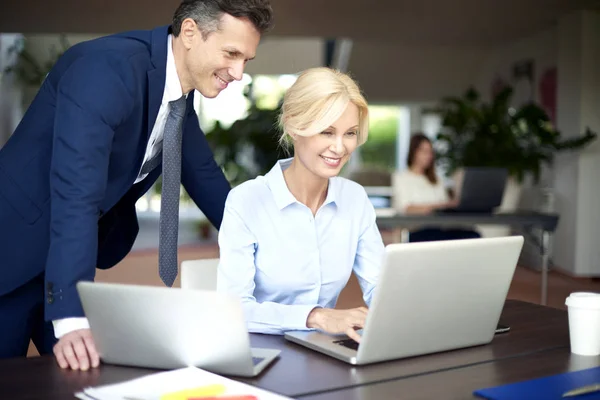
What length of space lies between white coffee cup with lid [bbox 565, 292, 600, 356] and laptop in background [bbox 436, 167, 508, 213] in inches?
138

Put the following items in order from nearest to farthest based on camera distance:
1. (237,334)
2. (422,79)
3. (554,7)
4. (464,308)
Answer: (237,334), (464,308), (554,7), (422,79)

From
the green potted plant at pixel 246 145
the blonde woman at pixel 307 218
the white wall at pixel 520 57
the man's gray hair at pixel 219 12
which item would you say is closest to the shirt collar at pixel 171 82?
the man's gray hair at pixel 219 12

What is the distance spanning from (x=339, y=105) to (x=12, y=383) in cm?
108

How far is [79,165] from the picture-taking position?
1.58 meters

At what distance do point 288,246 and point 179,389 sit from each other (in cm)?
79

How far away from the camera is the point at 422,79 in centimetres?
1173

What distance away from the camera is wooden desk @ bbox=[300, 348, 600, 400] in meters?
1.28

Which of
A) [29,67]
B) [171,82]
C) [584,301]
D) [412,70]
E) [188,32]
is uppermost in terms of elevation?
[412,70]

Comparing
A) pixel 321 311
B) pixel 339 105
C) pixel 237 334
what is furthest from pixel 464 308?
pixel 339 105

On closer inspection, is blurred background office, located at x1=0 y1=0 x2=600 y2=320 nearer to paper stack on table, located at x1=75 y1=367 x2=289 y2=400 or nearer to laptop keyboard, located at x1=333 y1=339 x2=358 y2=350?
laptop keyboard, located at x1=333 y1=339 x2=358 y2=350

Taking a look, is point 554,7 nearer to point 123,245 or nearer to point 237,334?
point 123,245

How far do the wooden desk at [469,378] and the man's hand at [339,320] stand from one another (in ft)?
0.70

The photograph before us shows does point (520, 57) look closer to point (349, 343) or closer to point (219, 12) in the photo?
point (219, 12)

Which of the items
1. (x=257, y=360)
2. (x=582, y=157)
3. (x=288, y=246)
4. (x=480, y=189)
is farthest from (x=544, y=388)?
(x=582, y=157)
